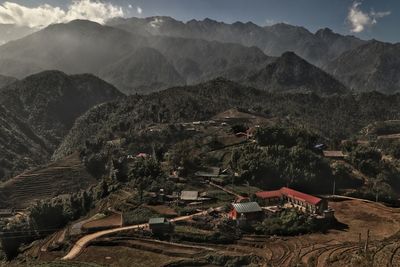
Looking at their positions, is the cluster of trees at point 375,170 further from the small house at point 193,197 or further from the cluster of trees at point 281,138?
the small house at point 193,197

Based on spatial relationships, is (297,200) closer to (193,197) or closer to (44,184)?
(193,197)

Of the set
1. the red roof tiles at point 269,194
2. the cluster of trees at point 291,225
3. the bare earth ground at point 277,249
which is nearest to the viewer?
the bare earth ground at point 277,249

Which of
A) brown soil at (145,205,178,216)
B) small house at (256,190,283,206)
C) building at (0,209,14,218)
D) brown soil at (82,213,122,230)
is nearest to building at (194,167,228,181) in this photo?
small house at (256,190,283,206)

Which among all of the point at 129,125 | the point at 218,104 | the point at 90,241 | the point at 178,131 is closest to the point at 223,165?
the point at 90,241

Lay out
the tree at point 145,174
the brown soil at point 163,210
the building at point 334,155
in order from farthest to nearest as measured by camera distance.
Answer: the building at point 334,155 → the tree at point 145,174 → the brown soil at point 163,210

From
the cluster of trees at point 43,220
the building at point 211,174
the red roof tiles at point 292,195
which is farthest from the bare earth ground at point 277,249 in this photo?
the building at point 211,174

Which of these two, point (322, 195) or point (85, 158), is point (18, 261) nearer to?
point (322, 195)

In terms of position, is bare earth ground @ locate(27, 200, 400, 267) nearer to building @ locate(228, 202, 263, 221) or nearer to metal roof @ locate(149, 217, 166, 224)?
metal roof @ locate(149, 217, 166, 224)
